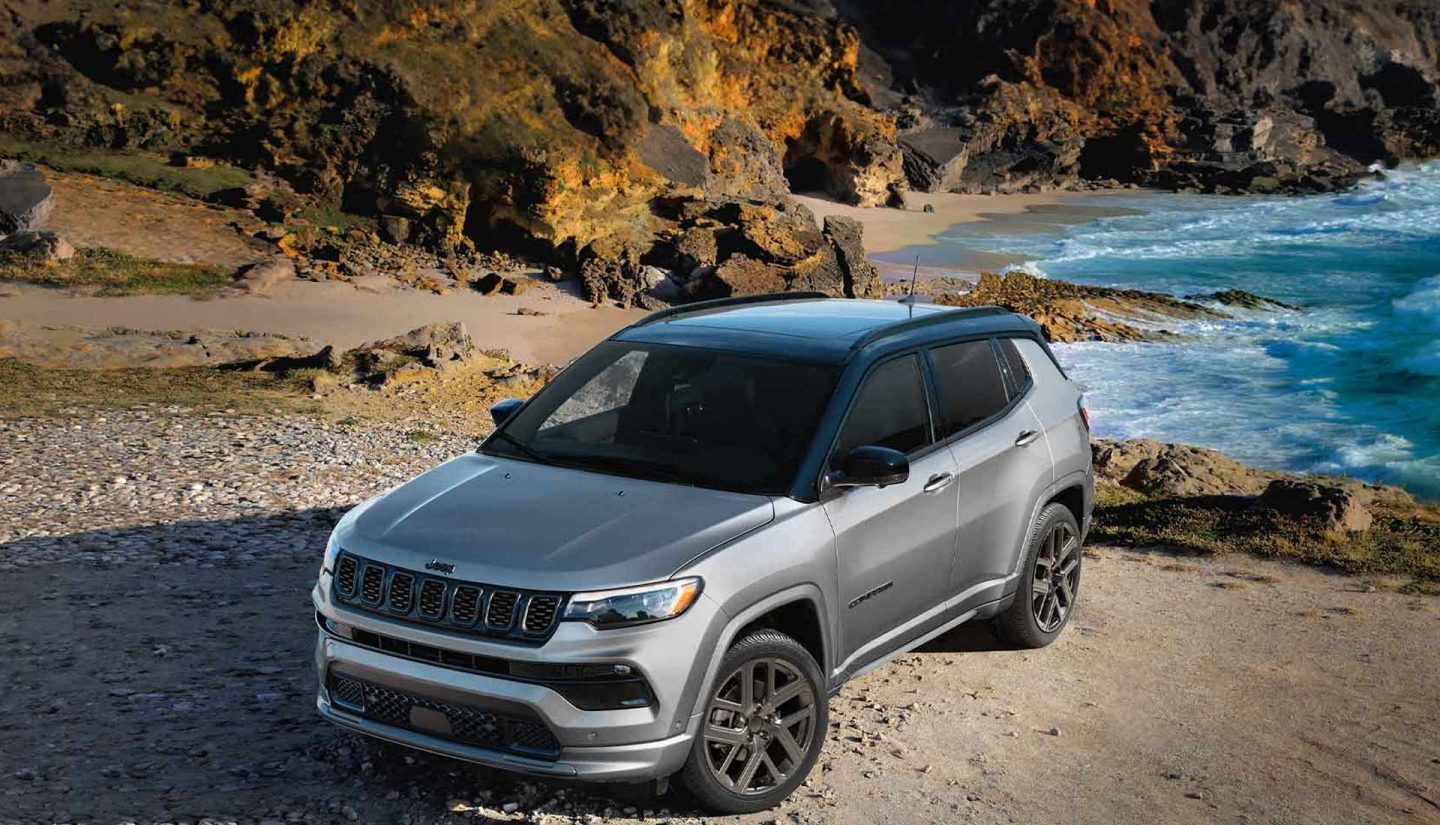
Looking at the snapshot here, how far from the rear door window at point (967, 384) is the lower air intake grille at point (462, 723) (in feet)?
8.72

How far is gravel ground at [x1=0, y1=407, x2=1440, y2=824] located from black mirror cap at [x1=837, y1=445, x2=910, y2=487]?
1346mm

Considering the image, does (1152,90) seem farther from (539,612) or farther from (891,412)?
(539,612)

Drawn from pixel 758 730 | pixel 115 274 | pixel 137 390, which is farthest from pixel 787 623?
pixel 115 274

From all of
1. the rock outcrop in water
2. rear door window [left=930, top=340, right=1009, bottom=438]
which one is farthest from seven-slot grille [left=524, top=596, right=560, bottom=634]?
the rock outcrop in water

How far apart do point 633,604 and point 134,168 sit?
29.2 metres

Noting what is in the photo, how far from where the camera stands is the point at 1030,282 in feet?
111

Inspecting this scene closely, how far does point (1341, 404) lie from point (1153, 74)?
62800 mm

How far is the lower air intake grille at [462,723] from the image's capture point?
4907 mm

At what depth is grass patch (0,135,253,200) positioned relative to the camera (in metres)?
29.7

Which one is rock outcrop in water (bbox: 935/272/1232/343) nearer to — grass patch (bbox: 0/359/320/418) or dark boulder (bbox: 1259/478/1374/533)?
dark boulder (bbox: 1259/478/1374/533)

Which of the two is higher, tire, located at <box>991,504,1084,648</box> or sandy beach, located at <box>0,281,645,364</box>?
tire, located at <box>991,504,1084,648</box>

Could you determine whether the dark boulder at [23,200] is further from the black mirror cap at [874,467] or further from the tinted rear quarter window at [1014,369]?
the black mirror cap at [874,467]

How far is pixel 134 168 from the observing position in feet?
99.6

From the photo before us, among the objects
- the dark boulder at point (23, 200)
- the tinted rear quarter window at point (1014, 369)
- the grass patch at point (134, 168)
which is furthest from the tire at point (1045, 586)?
the grass patch at point (134, 168)
